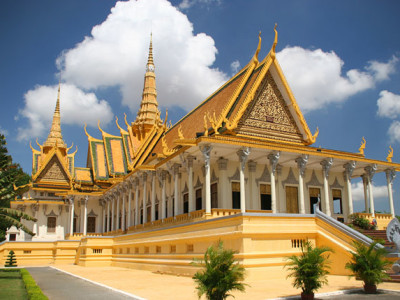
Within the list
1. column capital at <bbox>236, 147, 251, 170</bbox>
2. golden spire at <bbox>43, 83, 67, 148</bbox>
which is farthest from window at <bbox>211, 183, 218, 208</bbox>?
golden spire at <bbox>43, 83, 67, 148</bbox>

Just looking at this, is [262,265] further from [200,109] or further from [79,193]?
[79,193]

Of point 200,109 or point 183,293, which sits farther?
point 200,109

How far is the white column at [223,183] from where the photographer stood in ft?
62.7

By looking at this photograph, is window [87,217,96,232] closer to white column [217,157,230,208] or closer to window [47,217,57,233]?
window [47,217,57,233]

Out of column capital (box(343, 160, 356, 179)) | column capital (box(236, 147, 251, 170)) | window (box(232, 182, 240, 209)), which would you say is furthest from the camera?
column capital (box(343, 160, 356, 179))

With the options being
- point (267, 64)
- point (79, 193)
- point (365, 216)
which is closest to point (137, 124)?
Result: point (79, 193)

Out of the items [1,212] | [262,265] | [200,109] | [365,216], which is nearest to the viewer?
[262,265]

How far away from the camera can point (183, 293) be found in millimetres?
10117

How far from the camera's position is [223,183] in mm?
19281

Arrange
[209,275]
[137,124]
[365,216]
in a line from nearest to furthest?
[209,275] < [365,216] < [137,124]

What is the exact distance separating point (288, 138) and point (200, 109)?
7.10 metres

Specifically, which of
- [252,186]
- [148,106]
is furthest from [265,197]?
[148,106]

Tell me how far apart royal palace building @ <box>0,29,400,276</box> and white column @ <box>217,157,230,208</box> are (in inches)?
1.9

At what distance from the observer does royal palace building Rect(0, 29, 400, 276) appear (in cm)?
1334
